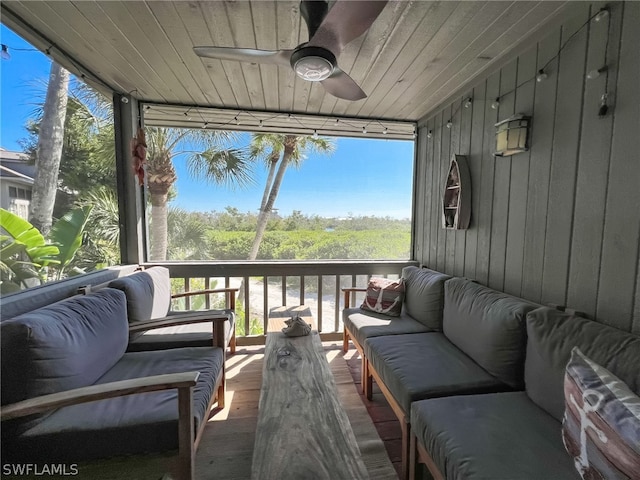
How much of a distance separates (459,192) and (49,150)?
134 inches

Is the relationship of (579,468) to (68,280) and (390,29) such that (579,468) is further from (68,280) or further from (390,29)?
(68,280)

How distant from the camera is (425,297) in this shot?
2.36m

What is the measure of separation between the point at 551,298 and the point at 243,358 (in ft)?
8.37

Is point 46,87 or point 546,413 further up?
point 46,87

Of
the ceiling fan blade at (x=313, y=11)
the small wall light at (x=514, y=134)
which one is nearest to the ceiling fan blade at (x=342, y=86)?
the ceiling fan blade at (x=313, y=11)

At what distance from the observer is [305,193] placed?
→ 5.01 m

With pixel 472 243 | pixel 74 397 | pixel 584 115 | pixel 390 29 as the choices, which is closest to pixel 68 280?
pixel 74 397

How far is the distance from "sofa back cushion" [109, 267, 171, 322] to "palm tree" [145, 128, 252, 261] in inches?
54.5

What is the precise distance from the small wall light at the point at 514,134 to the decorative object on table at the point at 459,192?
433 mm

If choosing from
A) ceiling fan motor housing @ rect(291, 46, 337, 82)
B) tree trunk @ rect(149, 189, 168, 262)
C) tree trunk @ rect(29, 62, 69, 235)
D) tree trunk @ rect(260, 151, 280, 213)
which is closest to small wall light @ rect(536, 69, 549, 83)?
ceiling fan motor housing @ rect(291, 46, 337, 82)

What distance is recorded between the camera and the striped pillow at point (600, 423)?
2.61ft

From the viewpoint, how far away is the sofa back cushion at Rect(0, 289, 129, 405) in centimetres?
116

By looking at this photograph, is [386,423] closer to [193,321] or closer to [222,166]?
[193,321]

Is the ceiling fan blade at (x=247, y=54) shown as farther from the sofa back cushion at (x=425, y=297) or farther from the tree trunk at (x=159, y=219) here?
the tree trunk at (x=159, y=219)
